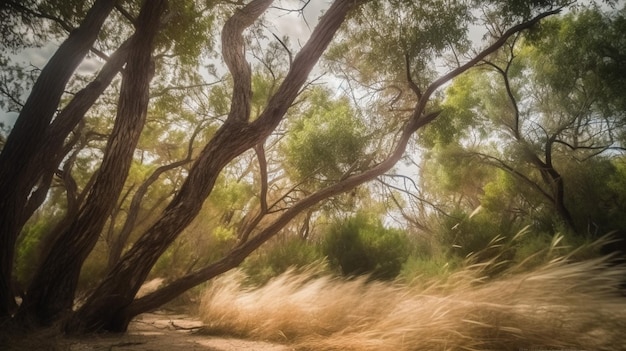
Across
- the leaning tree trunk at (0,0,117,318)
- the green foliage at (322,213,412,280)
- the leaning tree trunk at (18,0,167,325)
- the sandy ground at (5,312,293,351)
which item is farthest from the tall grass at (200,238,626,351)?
the green foliage at (322,213,412,280)

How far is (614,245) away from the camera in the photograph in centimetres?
693

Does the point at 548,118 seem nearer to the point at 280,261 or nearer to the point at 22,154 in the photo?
the point at 280,261

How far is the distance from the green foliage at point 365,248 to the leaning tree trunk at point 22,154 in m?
5.61

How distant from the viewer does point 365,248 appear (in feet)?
23.5

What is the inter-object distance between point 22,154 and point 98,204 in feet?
3.26

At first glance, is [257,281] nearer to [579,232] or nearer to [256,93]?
[256,93]

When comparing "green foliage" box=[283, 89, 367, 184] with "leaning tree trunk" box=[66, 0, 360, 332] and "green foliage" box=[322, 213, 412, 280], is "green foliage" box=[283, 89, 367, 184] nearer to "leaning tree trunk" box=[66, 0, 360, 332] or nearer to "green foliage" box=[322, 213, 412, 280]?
"green foliage" box=[322, 213, 412, 280]

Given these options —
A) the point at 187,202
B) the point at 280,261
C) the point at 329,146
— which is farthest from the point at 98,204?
the point at 329,146

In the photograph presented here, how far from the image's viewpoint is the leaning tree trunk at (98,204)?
3.35 meters

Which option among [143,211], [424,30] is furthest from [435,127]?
[143,211]

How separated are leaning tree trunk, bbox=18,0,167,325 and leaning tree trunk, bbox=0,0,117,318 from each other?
0.37m

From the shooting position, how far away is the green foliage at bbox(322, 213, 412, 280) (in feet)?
22.6

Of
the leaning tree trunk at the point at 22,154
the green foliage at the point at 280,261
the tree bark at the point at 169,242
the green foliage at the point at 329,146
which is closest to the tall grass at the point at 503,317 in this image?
the tree bark at the point at 169,242

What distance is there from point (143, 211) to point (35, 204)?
4.30 metres
